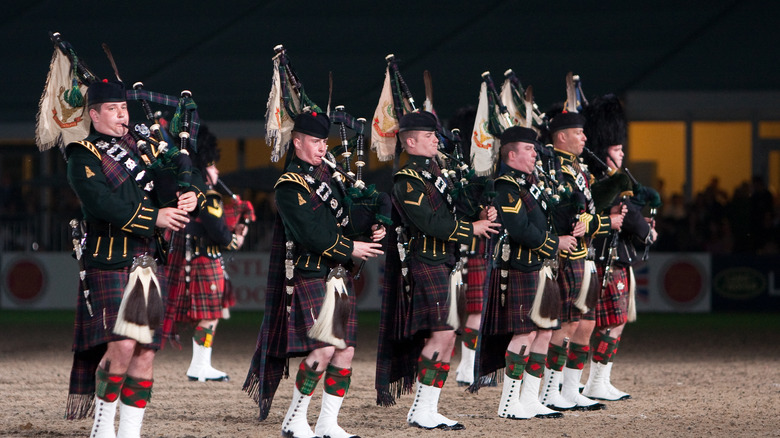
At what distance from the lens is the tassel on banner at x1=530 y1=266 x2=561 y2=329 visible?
6496mm

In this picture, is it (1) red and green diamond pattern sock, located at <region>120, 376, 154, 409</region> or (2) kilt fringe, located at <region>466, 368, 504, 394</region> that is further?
(2) kilt fringe, located at <region>466, 368, 504, 394</region>

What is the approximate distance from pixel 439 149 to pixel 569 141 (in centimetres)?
93

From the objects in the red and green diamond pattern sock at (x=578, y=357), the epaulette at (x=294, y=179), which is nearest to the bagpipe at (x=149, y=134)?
the epaulette at (x=294, y=179)

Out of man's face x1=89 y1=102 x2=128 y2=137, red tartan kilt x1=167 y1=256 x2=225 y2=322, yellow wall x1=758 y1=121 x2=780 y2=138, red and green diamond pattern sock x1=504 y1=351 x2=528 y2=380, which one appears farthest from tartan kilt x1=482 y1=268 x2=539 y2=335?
yellow wall x1=758 y1=121 x2=780 y2=138

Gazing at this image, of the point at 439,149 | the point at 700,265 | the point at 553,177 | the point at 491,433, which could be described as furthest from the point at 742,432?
the point at 700,265

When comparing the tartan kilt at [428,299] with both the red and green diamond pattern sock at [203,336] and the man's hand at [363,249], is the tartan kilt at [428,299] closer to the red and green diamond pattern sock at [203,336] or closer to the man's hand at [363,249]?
the man's hand at [363,249]

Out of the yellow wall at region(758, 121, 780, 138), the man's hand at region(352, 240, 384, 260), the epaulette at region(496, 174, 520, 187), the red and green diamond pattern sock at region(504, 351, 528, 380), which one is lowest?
the red and green diamond pattern sock at region(504, 351, 528, 380)

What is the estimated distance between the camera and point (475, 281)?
8.37 meters

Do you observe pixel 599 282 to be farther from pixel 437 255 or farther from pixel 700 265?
pixel 700 265

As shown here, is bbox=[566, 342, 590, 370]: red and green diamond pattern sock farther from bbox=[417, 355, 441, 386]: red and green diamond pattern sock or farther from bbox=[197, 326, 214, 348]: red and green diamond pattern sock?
bbox=[197, 326, 214, 348]: red and green diamond pattern sock

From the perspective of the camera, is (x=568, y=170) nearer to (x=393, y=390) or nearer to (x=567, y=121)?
(x=567, y=121)

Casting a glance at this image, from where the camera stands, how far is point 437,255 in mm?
6188

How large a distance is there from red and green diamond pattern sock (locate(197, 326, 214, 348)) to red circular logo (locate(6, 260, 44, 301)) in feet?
23.0

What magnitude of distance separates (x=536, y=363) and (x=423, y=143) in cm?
156
